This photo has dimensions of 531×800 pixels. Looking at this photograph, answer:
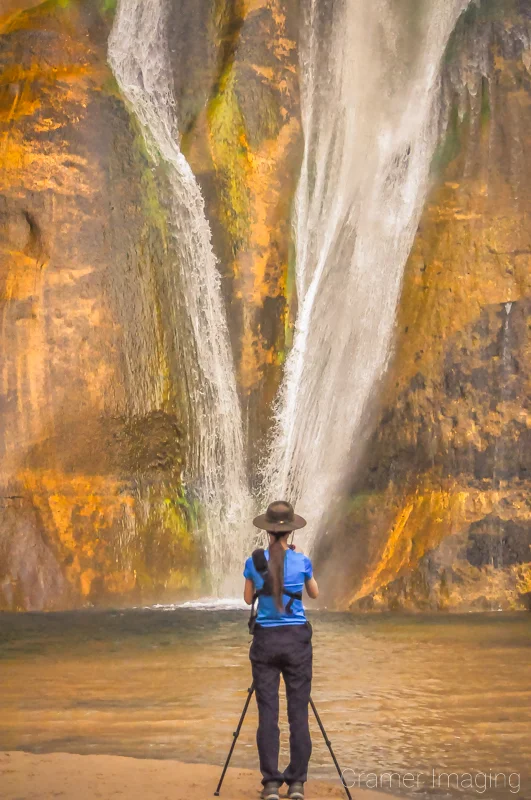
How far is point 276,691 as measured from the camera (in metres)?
6.41

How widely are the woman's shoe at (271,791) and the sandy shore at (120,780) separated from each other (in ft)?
0.29

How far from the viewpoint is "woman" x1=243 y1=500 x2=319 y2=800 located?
634 centimetres

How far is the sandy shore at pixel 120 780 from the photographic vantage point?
20.5ft

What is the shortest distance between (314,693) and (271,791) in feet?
11.8

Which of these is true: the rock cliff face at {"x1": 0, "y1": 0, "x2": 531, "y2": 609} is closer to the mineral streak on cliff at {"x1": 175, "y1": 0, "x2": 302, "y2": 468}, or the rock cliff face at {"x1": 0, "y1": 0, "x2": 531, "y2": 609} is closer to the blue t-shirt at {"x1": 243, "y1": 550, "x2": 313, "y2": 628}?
the mineral streak on cliff at {"x1": 175, "y1": 0, "x2": 302, "y2": 468}

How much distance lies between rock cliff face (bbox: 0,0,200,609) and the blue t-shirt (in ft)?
43.7

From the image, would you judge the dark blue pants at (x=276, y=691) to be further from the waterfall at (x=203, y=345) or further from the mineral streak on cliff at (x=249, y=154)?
the mineral streak on cliff at (x=249, y=154)

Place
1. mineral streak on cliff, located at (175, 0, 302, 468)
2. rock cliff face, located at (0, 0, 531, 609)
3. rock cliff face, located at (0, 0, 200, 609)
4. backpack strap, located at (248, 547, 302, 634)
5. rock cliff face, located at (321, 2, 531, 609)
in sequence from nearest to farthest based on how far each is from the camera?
backpack strap, located at (248, 547, 302, 634) → rock cliff face, located at (321, 2, 531, 609) → rock cliff face, located at (0, 0, 531, 609) → rock cliff face, located at (0, 0, 200, 609) → mineral streak on cliff, located at (175, 0, 302, 468)

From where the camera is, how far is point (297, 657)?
6422 millimetres

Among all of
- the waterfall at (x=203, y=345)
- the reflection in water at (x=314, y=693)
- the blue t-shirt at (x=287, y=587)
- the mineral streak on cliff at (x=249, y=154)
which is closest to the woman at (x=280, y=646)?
the blue t-shirt at (x=287, y=587)

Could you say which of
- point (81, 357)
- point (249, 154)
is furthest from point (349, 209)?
point (81, 357)

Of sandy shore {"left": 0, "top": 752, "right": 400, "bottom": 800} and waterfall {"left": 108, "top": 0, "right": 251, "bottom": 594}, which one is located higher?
waterfall {"left": 108, "top": 0, "right": 251, "bottom": 594}

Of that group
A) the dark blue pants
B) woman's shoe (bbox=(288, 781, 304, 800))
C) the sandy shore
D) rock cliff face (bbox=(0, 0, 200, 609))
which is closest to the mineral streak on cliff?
rock cliff face (bbox=(0, 0, 200, 609))

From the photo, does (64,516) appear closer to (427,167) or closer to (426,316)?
(426,316)
